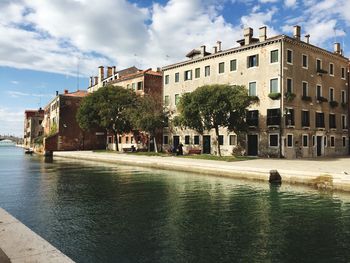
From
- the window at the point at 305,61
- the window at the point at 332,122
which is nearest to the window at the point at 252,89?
the window at the point at 305,61

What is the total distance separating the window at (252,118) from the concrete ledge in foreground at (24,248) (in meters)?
31.7

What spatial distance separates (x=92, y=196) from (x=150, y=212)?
4.90 metres

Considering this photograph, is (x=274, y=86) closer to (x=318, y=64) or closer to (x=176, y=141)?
(x=318, y=64)

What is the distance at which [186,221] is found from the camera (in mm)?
12008

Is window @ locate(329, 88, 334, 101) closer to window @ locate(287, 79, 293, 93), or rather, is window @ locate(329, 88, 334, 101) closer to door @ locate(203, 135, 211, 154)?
window @ locate(287, 79, 293, 93)

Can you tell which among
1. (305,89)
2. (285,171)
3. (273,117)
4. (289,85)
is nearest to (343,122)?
(305,89)

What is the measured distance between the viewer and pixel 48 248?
21.4 feet

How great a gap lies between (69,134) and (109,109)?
65.9 ft

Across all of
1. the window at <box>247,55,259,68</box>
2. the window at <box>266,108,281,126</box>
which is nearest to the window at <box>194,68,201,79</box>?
the window at <box>247,55,259,68</box>

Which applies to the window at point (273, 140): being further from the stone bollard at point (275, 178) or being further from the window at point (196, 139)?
the stone bollard at point (275, 178)

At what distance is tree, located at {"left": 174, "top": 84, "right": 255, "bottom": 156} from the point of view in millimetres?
33312

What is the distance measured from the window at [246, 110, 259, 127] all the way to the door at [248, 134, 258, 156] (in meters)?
1.31

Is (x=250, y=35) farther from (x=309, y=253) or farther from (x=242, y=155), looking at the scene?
(x=309, y=253)

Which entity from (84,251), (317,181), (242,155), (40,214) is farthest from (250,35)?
(84,251)
